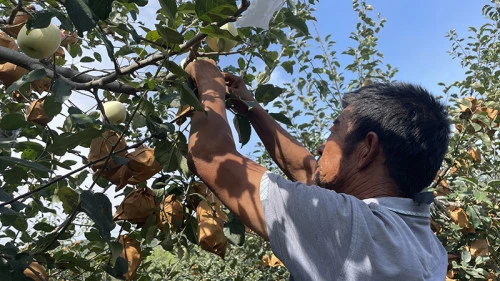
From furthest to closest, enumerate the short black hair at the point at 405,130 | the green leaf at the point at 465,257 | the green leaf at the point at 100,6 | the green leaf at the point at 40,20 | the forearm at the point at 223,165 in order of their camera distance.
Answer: the green leaf at the point at 465,257 < the short black hair at the point at 405,130 < the forearm at the point at 223,165 < the green leaf at the point at 40,20 < the green leaf at the point at 100,6

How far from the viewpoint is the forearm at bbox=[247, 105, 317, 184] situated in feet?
6.34

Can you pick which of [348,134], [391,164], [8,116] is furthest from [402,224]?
[8,116]

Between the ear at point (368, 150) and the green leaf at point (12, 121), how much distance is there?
1052mm

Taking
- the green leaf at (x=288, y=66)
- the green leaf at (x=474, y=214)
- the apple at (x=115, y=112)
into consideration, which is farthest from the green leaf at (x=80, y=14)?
the green leaf at (x=474, y=214)

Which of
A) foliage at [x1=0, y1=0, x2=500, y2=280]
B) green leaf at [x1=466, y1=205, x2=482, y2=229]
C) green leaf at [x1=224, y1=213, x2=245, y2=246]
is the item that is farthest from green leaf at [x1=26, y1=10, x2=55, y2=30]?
green leaf at [x1=466, y1=205, x2=482, y2=229]

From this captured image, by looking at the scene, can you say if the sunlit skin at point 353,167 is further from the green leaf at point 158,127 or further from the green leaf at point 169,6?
the green leaf at point 169,6

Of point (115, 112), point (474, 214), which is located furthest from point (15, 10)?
point (474, 214)

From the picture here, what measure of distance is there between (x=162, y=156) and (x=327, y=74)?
2.77 m

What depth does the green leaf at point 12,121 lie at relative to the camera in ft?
→ 5.40

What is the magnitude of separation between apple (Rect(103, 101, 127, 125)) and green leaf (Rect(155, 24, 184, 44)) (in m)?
0.73

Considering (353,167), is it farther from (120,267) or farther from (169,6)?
(120,267)

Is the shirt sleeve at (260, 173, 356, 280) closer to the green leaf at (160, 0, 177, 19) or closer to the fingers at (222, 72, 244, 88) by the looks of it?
the green leaf at (160, 0, 177, 19)

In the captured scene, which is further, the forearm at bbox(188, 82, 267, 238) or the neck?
the neck

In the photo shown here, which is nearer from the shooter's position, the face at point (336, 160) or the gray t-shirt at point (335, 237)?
the gray t-shirt at point (335, 237)
